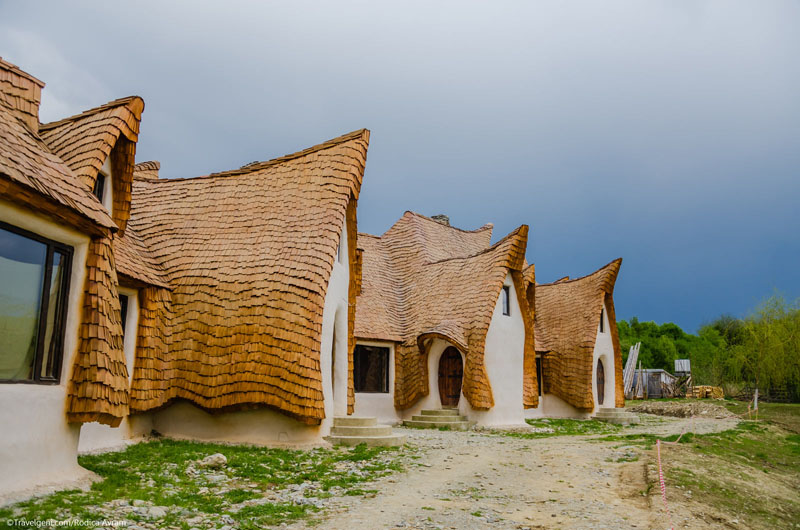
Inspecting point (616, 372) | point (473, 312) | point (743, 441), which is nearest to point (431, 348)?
point (473, 312)

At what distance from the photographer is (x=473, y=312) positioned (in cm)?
1841

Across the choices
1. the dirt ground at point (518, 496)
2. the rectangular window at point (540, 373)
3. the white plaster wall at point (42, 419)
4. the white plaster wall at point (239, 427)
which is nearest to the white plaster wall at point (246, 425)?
the white plaster wall at point (239, 427)

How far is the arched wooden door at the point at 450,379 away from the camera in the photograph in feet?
63.5

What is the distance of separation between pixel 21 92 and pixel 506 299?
48.1ft

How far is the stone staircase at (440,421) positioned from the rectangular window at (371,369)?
1.39m

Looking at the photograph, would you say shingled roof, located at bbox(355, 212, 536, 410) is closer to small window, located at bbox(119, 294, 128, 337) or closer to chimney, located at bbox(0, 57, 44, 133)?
small window, located at bbox(119, 294, 128, 337)

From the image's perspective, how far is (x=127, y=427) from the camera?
1030cm

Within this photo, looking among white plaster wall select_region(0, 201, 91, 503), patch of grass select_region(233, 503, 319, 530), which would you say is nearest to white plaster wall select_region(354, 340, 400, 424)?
patch of grass select_region(233, 503, 319, 530)

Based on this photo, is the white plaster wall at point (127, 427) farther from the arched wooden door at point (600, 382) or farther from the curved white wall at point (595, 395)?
the arched wooden door at point (600, 382)

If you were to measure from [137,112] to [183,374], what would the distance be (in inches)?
180

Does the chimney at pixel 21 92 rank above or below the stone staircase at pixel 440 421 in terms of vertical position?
above

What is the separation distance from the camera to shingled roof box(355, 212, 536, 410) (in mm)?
17922

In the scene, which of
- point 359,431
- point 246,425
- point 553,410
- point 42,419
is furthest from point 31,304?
point 553,410

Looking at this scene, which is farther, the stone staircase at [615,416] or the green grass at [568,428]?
the stone staircase at [615,416]
